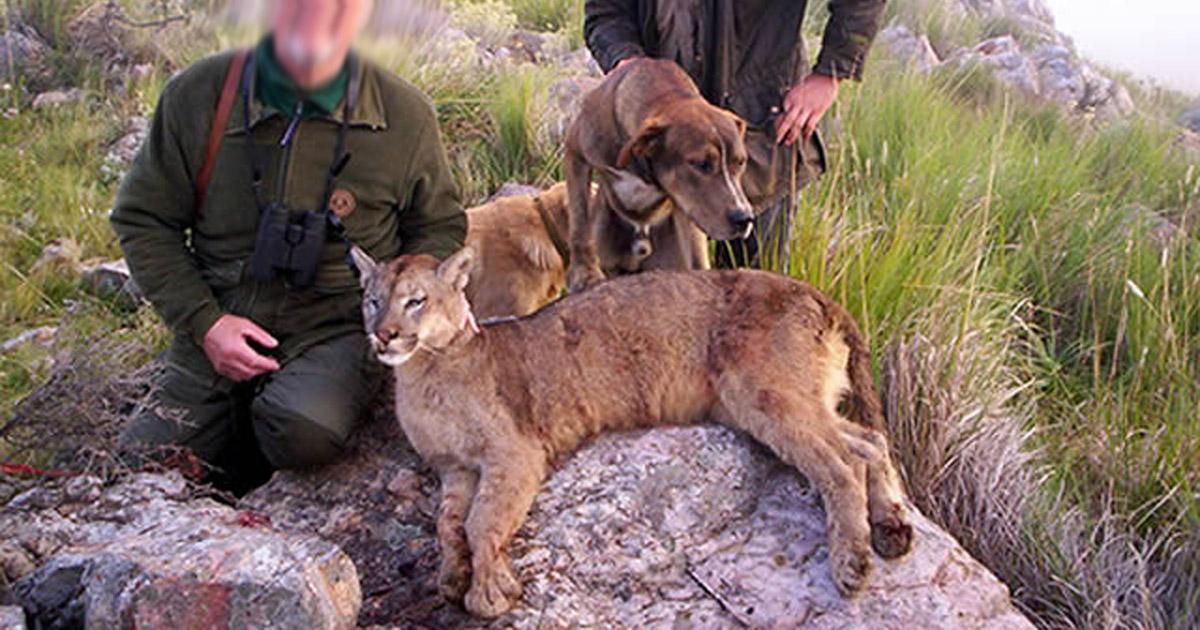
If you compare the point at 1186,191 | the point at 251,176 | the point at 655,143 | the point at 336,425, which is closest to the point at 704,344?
the point at 655,143

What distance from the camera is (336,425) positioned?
4.39 m

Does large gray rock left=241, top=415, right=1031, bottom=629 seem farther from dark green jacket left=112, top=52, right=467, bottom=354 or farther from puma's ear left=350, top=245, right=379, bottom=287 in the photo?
dark green jacket left=112, top=52, right=467, bottom=354

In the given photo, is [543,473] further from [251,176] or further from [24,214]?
[24,214]

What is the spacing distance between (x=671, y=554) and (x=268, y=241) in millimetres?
2057

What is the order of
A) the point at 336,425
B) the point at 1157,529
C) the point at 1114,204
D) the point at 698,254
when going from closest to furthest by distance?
the point at 336,425
the point at 1157,529
the point at 698,254
the point at 1114,204

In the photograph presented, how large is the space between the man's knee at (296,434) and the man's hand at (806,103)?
2608 millimetres

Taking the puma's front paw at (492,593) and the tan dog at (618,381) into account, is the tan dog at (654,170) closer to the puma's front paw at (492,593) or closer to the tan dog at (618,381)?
the tan dog at (618,381)

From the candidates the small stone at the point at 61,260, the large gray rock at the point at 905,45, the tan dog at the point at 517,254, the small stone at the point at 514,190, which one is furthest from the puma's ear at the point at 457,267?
the large gray rock at the point at 905,45

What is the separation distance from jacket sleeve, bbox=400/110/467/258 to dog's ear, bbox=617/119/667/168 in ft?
2.66

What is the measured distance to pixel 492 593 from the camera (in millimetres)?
3320

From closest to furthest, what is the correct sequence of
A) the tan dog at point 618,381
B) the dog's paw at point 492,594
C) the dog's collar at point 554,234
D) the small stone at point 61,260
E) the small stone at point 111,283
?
the dog's paw at point 492,594, the tan dog at point 618,381, the dog's collar at point 554,234, the small stone at point 111,283, the small stone at point 61,260

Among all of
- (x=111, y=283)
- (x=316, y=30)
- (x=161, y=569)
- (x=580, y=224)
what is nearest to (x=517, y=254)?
(x=580, y=224)

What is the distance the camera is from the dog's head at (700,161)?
466 cm

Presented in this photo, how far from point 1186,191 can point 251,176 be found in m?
7.98
